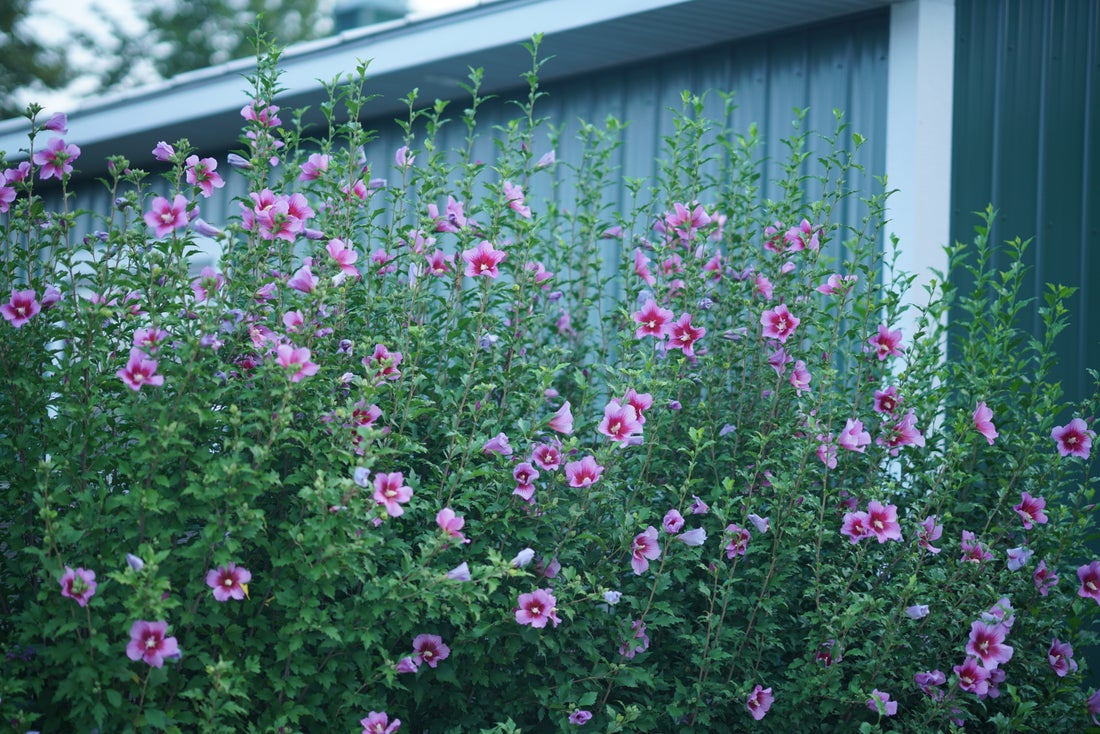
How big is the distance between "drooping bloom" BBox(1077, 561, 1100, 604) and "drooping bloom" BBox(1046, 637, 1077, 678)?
0.19m

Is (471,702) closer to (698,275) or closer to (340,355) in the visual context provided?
(340,355)

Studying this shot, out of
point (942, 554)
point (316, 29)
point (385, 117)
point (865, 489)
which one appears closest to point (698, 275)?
point (865, 489)

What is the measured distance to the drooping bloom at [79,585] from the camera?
249 cm

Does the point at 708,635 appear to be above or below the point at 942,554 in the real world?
below

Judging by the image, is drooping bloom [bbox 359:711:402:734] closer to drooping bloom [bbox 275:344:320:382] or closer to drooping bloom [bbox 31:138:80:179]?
drooping bloom [bbox 275:344:320:382]

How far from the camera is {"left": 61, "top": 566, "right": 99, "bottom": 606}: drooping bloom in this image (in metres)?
2.49

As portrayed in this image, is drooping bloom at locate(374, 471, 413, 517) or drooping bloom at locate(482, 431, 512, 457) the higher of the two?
drooping bloom at locate(482, 431, 512, 457)

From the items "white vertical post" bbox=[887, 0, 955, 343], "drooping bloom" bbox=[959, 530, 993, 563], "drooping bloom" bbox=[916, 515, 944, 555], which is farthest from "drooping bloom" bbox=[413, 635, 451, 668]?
"white vertical post" bbox=[887, 0, 955, 343]

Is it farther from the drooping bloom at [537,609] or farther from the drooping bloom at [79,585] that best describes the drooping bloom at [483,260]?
the drooping bloom at [79,585]

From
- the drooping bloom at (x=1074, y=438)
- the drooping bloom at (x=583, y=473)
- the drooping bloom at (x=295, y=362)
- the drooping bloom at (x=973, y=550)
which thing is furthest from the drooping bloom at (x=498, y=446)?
the drooping bloom at (x=1074, y=438)

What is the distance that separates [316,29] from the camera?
26156 millimetres

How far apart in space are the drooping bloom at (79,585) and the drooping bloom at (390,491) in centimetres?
65

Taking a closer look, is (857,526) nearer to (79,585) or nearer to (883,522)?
(883,522)

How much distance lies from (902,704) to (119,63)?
25.7 meters
